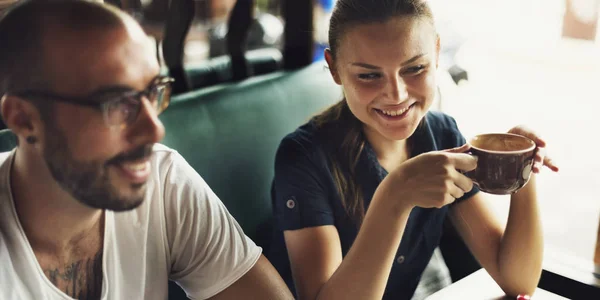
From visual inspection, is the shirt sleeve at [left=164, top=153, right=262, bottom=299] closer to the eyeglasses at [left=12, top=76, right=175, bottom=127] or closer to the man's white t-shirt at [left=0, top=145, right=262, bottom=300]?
the man's white t-shirt at [left=0, top=145, right=262, bottom=300]

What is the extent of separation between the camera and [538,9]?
268 centimetres

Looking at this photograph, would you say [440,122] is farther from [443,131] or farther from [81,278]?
[81,278]

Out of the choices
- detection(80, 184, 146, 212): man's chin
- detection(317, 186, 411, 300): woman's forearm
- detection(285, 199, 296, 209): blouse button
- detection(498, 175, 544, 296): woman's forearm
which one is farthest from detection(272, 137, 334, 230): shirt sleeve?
detection(80, 184, 146, 212): man's chin

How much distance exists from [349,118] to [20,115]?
901 mm

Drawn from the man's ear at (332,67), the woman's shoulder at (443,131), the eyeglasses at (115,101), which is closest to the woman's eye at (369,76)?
the man's ear at (332,67)

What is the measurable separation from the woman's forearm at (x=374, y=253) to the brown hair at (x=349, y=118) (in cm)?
22

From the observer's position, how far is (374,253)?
1.30m

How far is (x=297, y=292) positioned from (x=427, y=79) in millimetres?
597

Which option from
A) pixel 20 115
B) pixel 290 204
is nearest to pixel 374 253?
pixel 290 204

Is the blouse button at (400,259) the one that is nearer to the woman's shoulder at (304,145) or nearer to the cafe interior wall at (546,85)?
the woman's shoulder at (304,145)

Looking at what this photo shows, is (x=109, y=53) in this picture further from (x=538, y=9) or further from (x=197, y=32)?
(x=197, y=32)

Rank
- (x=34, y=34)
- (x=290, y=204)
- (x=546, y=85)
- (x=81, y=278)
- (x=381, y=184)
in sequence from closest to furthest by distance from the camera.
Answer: (x=34, y=34)
(x=81, y=278)
(x=381, y=184)
(x=290, y=204)
(x=546, y=85)

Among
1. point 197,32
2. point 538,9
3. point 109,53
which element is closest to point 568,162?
point 538,9

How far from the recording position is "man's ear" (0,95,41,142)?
0.88 metres
